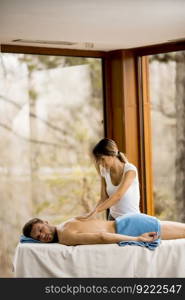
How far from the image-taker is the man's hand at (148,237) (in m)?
4.86

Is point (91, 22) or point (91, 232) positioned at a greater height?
point (91, 22)

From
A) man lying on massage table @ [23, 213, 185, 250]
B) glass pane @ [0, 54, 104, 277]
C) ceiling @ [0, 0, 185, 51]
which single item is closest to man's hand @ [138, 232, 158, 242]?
man lying on massage table @ [23, 213, 185, 250]

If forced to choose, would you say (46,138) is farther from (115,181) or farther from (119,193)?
(119,193)

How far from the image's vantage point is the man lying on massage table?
487cm

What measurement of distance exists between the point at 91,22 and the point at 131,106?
6.34 feet

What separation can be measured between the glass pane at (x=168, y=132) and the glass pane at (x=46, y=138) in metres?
0.59

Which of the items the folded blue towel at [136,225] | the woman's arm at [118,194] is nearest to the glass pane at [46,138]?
the woman's arm at [118,194]

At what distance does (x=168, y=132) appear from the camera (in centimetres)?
669

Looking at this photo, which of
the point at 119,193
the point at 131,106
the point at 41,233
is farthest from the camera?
the point at 131,106

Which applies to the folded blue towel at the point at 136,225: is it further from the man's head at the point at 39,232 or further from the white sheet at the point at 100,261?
the man's head at the point at 39,232

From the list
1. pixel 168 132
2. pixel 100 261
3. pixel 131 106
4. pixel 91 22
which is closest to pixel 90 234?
pixel 100 261

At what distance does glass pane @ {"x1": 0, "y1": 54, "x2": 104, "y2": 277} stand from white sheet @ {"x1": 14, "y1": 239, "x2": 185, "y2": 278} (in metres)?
1.41

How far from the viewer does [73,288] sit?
183 inches

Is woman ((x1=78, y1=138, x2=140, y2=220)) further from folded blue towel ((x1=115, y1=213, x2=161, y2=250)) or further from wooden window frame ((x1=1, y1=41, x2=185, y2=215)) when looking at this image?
wooden window frame ((x1=1, y1=41, x2=185, y2=215))
